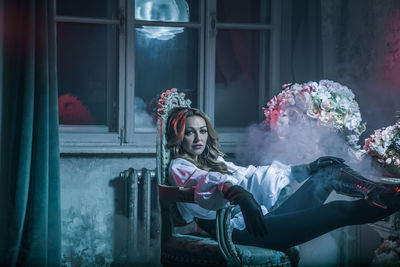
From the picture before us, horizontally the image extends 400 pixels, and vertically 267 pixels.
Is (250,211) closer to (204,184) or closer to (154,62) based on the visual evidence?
(204,184)

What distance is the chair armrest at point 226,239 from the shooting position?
1429mm

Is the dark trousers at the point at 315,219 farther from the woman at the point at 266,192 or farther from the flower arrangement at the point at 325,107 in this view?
the flower arrangement at the point at 325,107

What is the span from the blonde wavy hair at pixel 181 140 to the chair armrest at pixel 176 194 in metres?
0.13

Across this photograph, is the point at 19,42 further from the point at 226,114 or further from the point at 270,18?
the point at 270,18

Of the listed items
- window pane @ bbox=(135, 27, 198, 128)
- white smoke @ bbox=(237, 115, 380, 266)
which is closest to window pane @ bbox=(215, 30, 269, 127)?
window pane @ bbox=(135, 27, 198, 128)

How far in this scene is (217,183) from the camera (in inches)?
56.1

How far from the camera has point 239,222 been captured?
1.52 metres

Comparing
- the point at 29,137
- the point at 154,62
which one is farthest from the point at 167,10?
the point at 29,137

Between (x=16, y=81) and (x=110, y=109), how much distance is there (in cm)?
55

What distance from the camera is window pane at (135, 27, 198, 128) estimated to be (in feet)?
7.90

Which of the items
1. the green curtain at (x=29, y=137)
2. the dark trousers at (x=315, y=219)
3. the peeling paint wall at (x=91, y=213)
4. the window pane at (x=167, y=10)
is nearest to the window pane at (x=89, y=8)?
the window pane at (x=167, y=10)

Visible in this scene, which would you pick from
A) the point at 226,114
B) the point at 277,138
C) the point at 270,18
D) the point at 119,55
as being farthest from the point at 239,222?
the point at 270,18

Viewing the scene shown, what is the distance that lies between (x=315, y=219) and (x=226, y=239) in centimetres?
32

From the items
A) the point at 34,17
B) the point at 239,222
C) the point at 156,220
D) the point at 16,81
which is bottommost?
the point at 156,220
